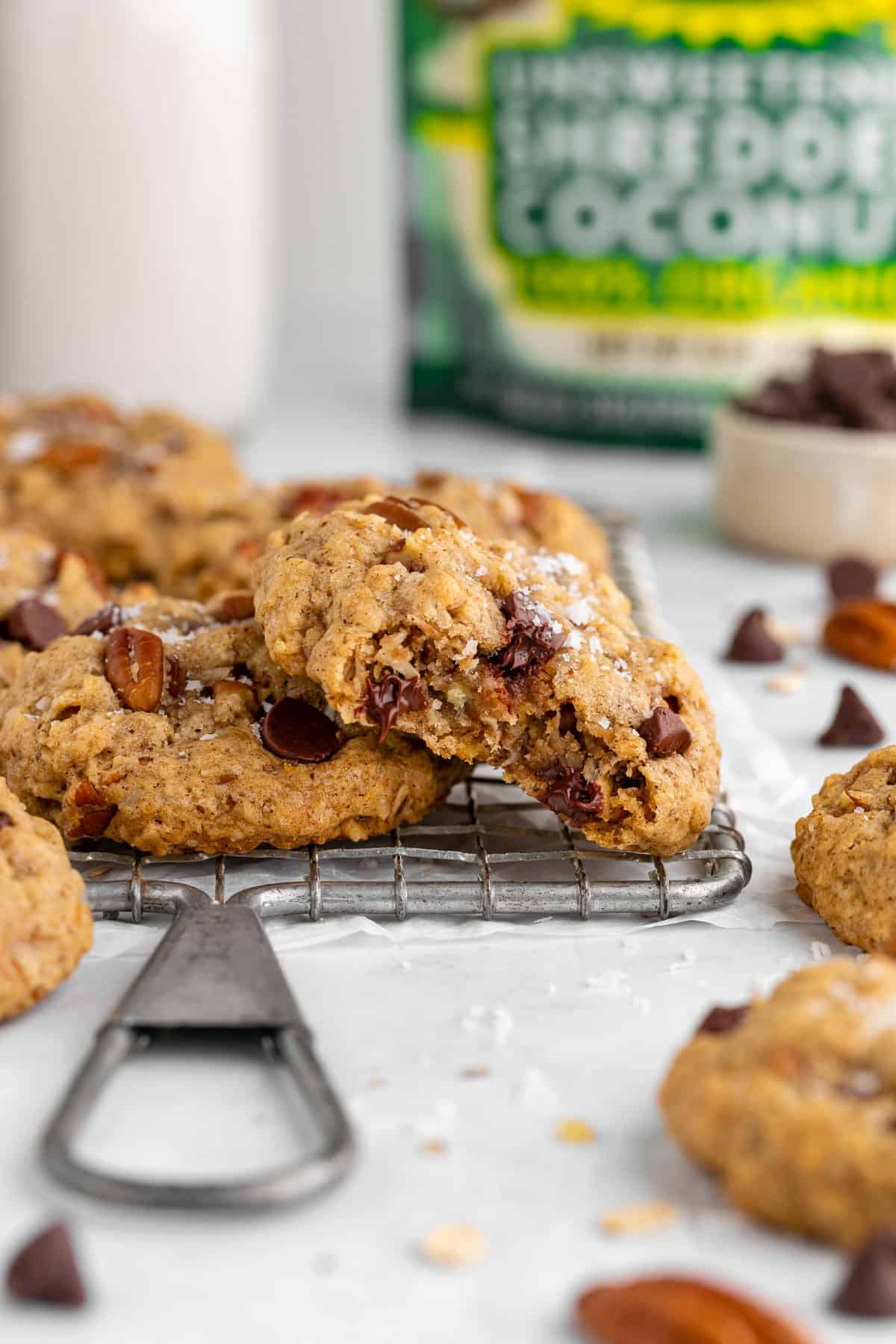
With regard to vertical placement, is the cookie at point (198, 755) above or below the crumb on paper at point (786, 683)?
above

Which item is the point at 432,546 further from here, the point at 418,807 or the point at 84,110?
the point at 84,110

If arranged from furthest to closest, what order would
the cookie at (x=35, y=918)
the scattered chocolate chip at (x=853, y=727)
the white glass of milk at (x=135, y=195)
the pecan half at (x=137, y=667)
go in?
the white glass of milk at (x=135, y=195) → the scattered chocolate chip at (x=853, y=727) → the pecan half at (x=137, y=667) → the cookie at (x=35, y=918)

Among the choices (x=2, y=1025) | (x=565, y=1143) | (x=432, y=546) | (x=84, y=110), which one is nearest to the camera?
(x=565, y=1143)

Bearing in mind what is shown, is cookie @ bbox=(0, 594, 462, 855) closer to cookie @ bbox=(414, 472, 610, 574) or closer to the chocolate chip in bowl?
cookie @ bbox=(414, 472, 610, 574)

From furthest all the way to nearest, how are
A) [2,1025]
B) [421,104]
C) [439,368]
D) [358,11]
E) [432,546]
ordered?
[358,11]
[439,368]
[421,104]
[432,546]
[2,1025]

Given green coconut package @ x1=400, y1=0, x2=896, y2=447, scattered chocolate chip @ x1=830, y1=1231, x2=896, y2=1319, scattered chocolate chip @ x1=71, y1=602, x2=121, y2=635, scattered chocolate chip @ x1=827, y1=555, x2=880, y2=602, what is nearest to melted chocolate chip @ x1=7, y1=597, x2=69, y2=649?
scattered chocolate chip @ x1=71, y1=602, x2=121, y2=635

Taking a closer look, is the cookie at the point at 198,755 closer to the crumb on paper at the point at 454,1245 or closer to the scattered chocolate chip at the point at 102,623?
the scattered chocolate chip at the point at 102,623

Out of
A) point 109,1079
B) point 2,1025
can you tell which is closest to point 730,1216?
point 109,1079

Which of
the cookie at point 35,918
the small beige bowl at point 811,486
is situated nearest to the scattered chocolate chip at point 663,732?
the cookie at point 35,918
